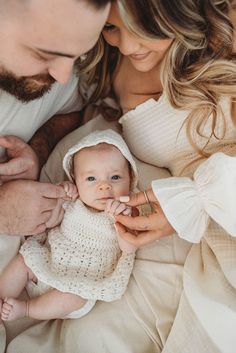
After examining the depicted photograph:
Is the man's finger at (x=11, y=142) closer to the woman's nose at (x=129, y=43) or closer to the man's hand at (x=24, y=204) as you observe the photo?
the man's hand at (x=24, y=204)

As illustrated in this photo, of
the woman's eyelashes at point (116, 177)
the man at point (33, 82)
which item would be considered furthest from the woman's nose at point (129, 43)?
the woman's eyelashes at point (116, 177)

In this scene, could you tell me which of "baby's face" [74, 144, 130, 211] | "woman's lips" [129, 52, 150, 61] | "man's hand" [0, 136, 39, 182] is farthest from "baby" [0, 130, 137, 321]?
"woman's lips" [129, 52, 150, 61]

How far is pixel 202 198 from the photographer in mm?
1488

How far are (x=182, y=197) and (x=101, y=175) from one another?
0.24 metres

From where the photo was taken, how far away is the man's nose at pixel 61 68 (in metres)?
1.34

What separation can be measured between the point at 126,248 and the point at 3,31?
668mm

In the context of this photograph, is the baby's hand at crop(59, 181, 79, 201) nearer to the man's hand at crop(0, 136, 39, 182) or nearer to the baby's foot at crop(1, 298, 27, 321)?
the man's hand at crop(0, 136, 39, 182)

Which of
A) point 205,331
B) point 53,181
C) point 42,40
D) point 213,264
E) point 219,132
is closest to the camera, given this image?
point 42,40

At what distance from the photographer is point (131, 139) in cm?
183

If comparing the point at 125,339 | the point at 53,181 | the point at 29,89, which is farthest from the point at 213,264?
the point at 29,89

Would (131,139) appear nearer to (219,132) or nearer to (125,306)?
(219,132)

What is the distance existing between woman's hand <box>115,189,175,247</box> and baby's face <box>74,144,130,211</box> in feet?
0.24

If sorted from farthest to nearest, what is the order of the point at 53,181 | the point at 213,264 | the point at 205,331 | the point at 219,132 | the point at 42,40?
the point at 53,181 < the point at 219,132 < the point at 213,264 < the point at 205,331 < the point at 42,40

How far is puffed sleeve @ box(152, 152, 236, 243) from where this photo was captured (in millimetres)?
1434
